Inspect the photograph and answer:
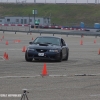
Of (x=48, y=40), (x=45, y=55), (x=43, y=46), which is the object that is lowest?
(x=45, y=55)

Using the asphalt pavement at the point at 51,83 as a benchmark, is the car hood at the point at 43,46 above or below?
above

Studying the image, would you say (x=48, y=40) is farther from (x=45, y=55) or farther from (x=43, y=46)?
(x=45, y=55)

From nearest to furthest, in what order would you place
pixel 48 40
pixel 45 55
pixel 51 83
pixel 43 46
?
pixel 51 83 < pixel 45 55 < pixel 43 46 < pixel 48 40

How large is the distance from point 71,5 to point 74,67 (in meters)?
120

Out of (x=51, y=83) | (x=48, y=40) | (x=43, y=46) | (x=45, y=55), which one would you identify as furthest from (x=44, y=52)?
(x=51, y=83)

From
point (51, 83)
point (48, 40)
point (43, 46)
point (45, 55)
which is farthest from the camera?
point (48, 40)

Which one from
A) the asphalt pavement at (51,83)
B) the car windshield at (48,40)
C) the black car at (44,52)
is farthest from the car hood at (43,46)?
the asphalt pavement at (51,83)

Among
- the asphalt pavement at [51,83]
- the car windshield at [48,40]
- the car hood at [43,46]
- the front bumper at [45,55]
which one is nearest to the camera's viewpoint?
the asphalt pavement at [51,83]

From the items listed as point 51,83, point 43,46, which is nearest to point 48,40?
point 43,46

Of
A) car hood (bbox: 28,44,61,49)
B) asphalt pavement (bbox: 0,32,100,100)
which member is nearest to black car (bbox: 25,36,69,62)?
car hood (bbox: 28,44,61,49)

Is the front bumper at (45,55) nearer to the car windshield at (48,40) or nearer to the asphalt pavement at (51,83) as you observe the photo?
the car windshield at (48,40)

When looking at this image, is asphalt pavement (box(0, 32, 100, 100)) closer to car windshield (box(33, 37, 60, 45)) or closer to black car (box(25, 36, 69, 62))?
black car (box(25, 36, 69, 62))

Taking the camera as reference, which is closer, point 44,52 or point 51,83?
point 51,83

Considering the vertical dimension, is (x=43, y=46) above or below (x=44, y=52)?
above
